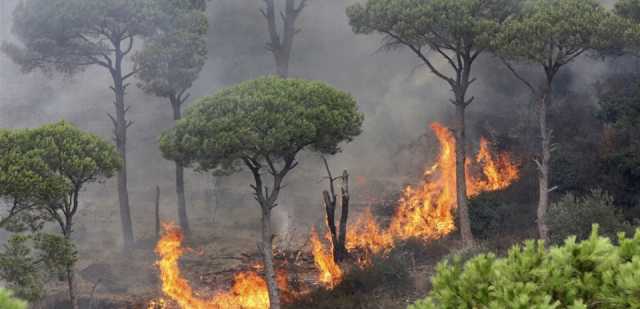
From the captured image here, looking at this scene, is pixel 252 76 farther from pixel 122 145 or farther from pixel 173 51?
pixel 122 145

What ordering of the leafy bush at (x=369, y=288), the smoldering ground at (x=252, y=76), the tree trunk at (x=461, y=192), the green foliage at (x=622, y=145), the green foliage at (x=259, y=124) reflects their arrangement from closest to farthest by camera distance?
1. the green foliage at (x=259, y=124)
2. the leafy bush at (x=369, y=288)
3. the green foliage at (x=622, y=145)
4. the tree trunk at (x=461, y=192)
5. the smoldering ground at (x=252, y=76)

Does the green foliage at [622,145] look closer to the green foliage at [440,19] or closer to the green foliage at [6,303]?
the green foliage at [440,19]

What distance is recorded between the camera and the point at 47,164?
19547 millimetres

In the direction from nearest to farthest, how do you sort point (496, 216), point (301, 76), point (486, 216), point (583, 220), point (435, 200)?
point (583, 220), point (496, 216), point (486, 216), point (435, 200), point (301, 76)

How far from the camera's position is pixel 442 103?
137ft

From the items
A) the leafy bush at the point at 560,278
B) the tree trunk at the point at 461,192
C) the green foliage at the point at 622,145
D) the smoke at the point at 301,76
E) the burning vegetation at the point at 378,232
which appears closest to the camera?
the leafy bush at the point at 560,278

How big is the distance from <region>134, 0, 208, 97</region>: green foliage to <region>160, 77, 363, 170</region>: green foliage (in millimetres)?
9349

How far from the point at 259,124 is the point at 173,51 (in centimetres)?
1161

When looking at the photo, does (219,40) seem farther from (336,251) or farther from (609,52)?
(609,52)

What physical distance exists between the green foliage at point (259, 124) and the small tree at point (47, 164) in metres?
2.44

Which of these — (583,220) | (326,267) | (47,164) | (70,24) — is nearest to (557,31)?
(583,220)

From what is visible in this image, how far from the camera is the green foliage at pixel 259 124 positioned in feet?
68.9

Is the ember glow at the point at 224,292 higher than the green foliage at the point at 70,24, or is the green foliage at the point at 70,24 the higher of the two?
the green foliage at the point at 70,24

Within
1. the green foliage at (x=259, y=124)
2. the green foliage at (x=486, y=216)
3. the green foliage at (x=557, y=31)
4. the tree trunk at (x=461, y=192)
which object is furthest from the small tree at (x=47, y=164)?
the green foliage at (x=557, y=31)
